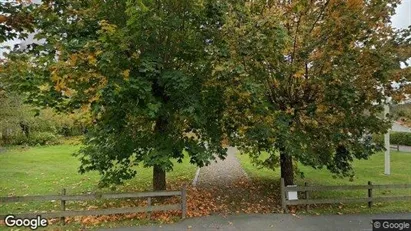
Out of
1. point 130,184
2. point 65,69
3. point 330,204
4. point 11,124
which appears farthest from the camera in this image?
point 11,124

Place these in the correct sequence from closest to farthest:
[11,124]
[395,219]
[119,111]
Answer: [119,111]
[395,219]
[11,124]

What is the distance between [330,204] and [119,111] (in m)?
7.11

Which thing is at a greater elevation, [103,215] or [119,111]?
[119,111]

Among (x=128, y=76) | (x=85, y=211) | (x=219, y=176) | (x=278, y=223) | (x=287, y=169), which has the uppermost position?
(x=128, y=76)

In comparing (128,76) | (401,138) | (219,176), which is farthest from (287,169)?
(401,138)

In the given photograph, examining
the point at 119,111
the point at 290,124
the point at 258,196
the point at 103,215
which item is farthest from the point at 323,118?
the point at 103,215

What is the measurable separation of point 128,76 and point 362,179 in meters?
13.1

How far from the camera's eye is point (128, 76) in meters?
7.16

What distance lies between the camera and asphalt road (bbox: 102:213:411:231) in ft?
25.2

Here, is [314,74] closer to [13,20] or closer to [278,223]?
[278,223]

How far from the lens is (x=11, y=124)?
89.7 feet

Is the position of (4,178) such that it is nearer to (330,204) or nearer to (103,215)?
(103,215)

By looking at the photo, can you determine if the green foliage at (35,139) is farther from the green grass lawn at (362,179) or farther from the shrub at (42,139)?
the green grass lawn at (362,179)

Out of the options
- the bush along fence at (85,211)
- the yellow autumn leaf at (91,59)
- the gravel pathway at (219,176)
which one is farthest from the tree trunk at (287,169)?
the yellow autumn leaf at (91,59)
